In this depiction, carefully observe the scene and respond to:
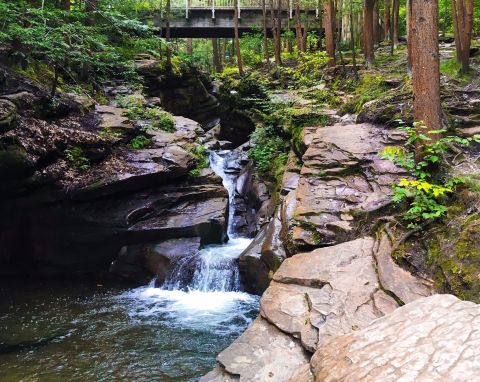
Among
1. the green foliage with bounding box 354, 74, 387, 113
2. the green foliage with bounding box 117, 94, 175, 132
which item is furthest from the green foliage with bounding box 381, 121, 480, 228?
the green foliage with bounding box 117, 94, 175, 132

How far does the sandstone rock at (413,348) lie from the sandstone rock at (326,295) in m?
1.28

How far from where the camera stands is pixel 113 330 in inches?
333

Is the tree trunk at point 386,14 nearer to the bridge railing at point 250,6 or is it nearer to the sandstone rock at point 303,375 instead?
the bridge railing at point 250,6

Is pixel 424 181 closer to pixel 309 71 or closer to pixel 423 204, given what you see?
pixel 423 204

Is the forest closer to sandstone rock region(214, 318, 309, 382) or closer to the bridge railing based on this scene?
sandstone rock region(214, 318, 309, 382)

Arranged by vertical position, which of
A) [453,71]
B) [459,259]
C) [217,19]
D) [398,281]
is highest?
[217,19]

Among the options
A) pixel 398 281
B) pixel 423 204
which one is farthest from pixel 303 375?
pixel 423 204

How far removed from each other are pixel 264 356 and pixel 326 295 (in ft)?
4.20

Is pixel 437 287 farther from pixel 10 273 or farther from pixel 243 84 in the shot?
pixel 243 84

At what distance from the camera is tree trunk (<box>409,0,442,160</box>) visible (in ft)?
22.2

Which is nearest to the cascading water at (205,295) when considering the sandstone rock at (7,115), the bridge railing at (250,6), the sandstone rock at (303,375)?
the sandstone rock at (303,375)

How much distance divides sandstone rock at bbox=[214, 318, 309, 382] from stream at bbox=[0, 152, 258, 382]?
187cm

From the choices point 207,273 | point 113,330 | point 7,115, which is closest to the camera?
point 113,330

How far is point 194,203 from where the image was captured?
496 inches
